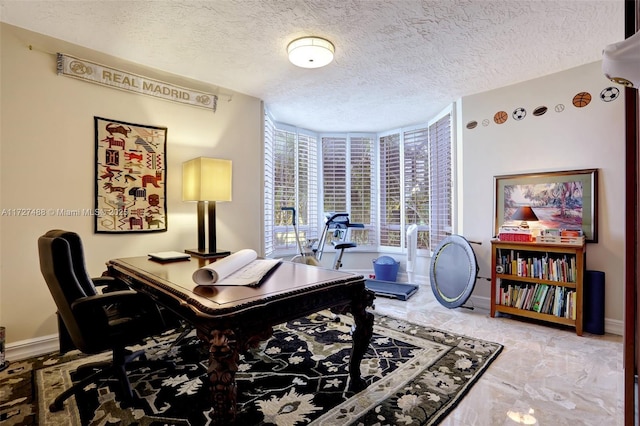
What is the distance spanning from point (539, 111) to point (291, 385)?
3701mm

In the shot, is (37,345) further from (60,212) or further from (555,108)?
(555,108)

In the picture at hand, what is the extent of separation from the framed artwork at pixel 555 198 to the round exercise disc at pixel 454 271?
501mm

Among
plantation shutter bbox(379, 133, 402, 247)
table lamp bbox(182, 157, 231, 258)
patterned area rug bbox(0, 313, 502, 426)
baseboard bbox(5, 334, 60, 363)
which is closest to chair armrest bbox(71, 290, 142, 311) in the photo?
patterned area rug bbox(0, 313, 502, 426)

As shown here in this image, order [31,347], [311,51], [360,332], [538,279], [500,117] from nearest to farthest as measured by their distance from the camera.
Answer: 1. [360,332]
2. [31,347]
3. [311,51]
4. [538,279]
5. [500,117]

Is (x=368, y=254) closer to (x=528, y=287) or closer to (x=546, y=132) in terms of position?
(x=528, y=287)

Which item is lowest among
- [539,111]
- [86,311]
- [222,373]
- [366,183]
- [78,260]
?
[222,373]

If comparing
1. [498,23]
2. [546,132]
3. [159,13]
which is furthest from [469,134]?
[159,13]

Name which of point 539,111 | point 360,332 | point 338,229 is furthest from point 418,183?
point 360,332

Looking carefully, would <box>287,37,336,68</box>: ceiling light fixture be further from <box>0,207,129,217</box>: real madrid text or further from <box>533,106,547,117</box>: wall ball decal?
<box>533,106,547,117</box>: wall ball decal

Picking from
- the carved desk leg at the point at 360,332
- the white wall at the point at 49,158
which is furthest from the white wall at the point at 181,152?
the carved desk leg at the point at 360,332

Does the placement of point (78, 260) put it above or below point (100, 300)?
above

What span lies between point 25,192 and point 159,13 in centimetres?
177

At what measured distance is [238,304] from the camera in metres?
1.29

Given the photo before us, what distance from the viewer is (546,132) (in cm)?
330
